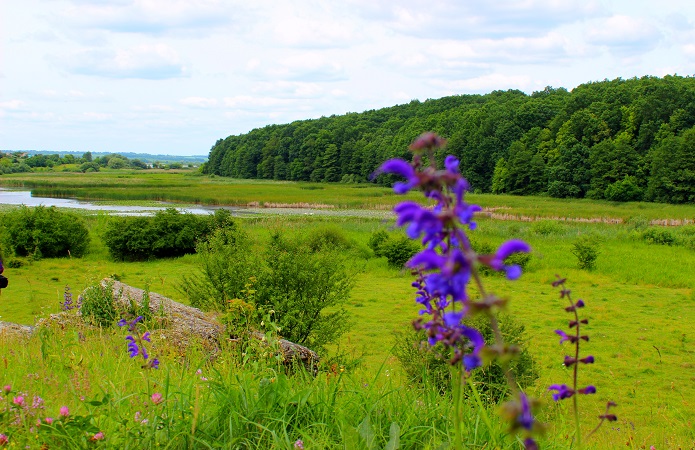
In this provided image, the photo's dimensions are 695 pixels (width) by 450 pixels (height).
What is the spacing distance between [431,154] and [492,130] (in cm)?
9069

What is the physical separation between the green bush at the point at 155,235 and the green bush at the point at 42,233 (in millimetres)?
1688

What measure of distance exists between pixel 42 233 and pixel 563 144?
6452cm

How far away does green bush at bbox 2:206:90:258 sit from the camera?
26.2m

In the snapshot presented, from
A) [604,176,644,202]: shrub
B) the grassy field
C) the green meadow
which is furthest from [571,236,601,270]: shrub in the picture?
[604,176,644,202]: shrub

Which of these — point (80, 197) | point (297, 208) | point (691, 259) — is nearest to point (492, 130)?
point (297, 208)

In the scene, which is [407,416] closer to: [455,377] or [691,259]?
[455,377]

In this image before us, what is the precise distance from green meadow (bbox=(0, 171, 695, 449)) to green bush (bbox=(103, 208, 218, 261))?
0.95 m

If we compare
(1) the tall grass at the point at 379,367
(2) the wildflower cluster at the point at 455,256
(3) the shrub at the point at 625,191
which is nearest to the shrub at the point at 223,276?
(1) the tall grass at the point at 379,367

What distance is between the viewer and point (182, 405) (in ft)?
11.7

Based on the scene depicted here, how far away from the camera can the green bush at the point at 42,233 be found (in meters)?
26.2

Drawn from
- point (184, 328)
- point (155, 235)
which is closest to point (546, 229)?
point (155, 235)

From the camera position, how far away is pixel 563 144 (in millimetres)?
74375

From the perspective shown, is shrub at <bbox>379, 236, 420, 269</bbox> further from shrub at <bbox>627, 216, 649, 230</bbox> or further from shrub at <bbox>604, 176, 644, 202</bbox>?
shrub at <bbox>604, 176, 644, 202</bbox>

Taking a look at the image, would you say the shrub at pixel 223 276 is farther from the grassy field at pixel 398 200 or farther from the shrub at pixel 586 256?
the grassy field at pixel 398 200
